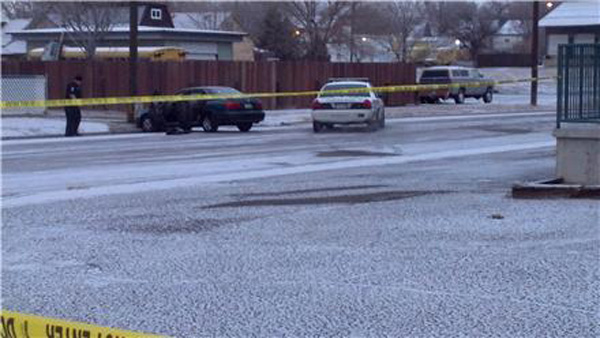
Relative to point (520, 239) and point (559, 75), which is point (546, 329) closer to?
point (520, 239)

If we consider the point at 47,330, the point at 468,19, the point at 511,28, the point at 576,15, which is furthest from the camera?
the point at 511,28

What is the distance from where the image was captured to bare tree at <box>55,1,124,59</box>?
55094 mm

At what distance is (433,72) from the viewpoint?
55094 mm

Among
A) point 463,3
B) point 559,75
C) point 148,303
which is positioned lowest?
point 148,303

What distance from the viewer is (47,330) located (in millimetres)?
5840

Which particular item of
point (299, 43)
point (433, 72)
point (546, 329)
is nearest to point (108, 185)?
point (546, 329)

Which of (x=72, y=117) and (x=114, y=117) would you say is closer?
(x=72, y=117)

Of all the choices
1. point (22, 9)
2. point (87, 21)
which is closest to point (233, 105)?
point (87, 21)

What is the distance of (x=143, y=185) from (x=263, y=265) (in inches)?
278

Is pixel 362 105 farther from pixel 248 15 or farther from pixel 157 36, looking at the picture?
pixel 248 15

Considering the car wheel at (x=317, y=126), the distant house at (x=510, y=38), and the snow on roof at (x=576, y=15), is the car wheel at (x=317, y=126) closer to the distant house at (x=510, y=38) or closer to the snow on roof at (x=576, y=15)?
the snow on roof at (x=576, y=15)

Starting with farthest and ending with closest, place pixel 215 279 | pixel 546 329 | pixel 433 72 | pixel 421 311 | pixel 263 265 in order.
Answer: pixel 433 72 → pixel 263 265 → pixel 215 279 → pixel 421 311 → pixel 546 329

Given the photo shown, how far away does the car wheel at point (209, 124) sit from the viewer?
104ft

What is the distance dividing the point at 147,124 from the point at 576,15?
26.1 metres
